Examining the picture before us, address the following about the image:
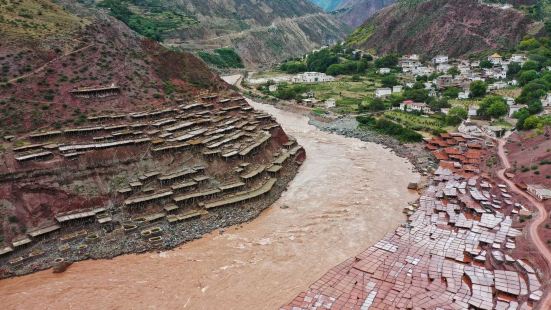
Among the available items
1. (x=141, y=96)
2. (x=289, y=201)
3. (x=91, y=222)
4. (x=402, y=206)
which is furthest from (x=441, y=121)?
(x=91, y=222)

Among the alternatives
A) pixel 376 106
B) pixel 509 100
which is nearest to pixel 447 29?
pixel 376 106

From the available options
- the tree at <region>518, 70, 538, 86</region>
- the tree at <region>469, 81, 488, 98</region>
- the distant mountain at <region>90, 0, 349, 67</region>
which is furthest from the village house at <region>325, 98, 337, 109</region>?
the distant mountain at <region>90, 0, 349, 67</region>

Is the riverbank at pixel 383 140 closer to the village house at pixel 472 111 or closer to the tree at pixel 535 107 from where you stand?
the village house at pixel 472 111

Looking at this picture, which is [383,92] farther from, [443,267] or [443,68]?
[443,267]

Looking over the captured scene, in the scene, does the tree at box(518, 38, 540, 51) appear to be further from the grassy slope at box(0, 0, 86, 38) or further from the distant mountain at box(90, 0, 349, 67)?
the grassy slope at box(0, 0, 86, 38)

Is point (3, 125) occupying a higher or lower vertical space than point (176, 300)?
higher

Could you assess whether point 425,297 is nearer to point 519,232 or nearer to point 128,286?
point 519,232
